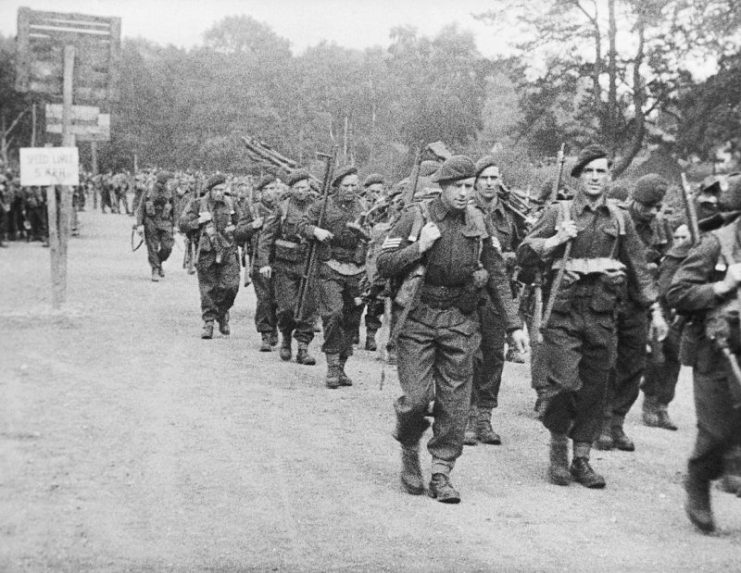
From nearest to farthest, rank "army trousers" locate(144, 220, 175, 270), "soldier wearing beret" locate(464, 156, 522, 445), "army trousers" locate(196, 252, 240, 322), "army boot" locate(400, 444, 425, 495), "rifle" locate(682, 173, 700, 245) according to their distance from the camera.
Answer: "rifle" locate(682, 173, 700, 245) → "army boot" locate(400, 444, 425, 495) → "soldier wearing beret" locate(464, 156, 522, 445) → "army trousers" locate(196, 252, 240, 322) → "army trousers" locate(144, 220, 175, 270)

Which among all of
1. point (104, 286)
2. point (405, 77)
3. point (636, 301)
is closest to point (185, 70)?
point (405, 77)

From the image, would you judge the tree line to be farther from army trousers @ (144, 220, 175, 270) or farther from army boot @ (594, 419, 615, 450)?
army boot @ (594, 419, 615, 450)

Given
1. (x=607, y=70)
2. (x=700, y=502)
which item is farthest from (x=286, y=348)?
(x=607, y=70)

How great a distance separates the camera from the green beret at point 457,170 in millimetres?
6641

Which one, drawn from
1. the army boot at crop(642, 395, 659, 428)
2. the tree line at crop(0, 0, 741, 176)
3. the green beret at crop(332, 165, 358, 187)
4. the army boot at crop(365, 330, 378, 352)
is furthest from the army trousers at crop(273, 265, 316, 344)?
the tree line at crop(0, 0, 741, 176)

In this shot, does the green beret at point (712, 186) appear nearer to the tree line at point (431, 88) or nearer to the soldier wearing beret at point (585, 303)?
the soldier wearing beret at point (585, 303)

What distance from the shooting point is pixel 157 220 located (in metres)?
20.1

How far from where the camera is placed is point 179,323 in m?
14.6

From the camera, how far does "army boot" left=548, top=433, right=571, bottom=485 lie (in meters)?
7.05

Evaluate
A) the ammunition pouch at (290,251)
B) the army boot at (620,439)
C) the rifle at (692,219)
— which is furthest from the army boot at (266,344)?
the rifle at (692,219)

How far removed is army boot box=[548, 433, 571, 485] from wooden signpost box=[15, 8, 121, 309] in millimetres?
9241

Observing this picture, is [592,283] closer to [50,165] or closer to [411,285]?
[411,285]

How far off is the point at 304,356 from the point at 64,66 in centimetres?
610

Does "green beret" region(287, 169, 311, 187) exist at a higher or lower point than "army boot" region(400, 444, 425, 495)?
higher
